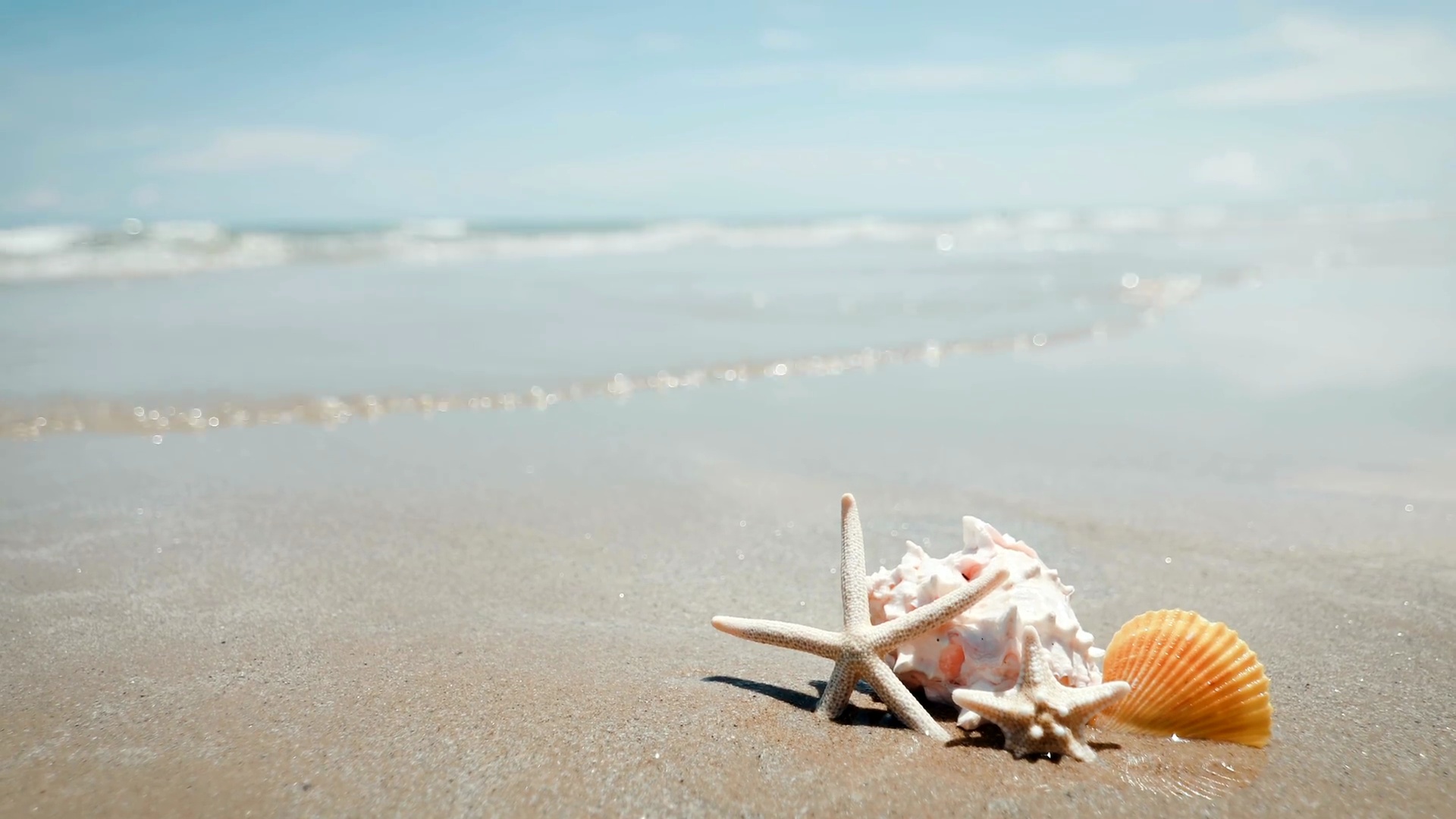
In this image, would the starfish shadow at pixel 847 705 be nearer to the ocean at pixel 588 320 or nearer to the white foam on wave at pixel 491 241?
the ocean at pixel 588 320

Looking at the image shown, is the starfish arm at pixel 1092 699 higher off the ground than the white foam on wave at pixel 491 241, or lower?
lower

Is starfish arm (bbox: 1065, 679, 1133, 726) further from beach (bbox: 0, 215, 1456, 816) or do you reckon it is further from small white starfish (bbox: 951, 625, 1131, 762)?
beach (bbox: 0, 215, 1456, 816)

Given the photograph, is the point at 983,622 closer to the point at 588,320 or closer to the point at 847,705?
the point at 847,705

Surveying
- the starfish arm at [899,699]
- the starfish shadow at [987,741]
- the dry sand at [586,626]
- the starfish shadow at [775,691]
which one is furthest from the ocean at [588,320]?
the starfish shadow at [987,741]

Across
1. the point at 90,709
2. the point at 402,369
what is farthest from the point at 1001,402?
the point at 90,709

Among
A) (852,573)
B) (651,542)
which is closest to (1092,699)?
(852,573)

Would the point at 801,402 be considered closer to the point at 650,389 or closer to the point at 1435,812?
the point at 650,389

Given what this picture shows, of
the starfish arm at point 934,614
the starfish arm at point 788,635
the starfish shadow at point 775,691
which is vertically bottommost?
the starfish shadow at point 775,691
